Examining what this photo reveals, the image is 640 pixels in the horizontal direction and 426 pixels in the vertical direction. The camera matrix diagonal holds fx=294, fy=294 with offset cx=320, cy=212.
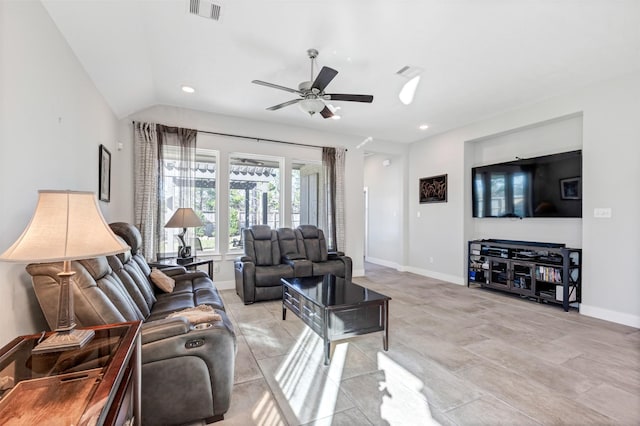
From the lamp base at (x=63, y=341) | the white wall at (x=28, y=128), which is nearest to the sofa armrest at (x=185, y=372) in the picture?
the lamp base at (x=63, y=341)

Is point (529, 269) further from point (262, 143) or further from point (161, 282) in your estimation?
point (161, 282)

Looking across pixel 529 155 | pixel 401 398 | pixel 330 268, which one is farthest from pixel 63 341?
pixel 529 155

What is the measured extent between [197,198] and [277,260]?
1.64m

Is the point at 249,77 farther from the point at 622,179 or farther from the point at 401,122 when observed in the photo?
the point at 622,179

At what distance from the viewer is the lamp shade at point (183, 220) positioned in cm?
383

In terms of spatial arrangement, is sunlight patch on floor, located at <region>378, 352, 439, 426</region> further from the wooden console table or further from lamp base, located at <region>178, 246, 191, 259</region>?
lamp base, located at <region>178, 246, 191, 259</region>

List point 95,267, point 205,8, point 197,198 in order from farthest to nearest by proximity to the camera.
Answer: point 197,198
point 205,8
point 95,267

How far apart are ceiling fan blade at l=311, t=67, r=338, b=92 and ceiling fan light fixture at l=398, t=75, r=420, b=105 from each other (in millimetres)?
1382

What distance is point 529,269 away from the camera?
4.30 m

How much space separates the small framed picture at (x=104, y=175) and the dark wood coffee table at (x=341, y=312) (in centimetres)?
242

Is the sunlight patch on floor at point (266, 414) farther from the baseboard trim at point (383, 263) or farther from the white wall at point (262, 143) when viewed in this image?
the baseboard trim at point (383, 263)

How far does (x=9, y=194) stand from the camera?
5.08 feet

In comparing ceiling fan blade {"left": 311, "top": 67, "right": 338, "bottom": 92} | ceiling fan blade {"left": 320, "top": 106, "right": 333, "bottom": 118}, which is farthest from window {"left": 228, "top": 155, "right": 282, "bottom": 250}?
ceiling fan blade {"left": 311, "top": 67, "right": 338, "bottom": 92}

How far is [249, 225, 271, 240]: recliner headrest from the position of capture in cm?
463
